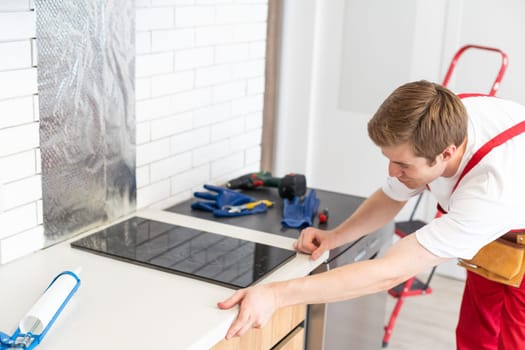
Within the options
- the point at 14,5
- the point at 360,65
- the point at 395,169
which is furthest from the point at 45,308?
the point at 360,65

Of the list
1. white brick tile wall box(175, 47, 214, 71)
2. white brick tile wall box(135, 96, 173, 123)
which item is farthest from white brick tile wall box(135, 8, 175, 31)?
white brick tile wall box(135, 96, 173, 123)

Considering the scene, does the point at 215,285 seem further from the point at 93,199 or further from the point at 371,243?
the point at 371,243

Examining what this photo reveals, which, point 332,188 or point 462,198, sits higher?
point 462,198

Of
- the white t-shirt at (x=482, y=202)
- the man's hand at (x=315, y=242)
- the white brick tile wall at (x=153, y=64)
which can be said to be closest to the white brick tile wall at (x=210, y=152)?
the white brick tile wall at (x=153, y=64)

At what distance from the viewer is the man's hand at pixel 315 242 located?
2.11 meters

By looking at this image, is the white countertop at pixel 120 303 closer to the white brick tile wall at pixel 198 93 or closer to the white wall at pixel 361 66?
the white brick tile wall at pixel 198 93

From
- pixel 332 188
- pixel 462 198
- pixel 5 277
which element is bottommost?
pixel 332 188

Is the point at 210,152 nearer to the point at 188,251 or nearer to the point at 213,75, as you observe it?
the point at 213,75

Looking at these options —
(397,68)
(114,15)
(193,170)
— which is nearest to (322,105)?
(397,68)

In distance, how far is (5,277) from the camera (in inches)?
74.0

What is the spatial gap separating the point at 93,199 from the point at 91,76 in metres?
0.37

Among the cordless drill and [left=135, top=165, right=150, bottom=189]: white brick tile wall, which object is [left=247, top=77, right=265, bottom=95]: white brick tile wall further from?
[left=135, top=165, right=150, bottom=189]: white brick tile wall

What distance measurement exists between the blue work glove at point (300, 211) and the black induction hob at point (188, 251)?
0.22 metres

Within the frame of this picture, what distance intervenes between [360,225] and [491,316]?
17.7 inches
